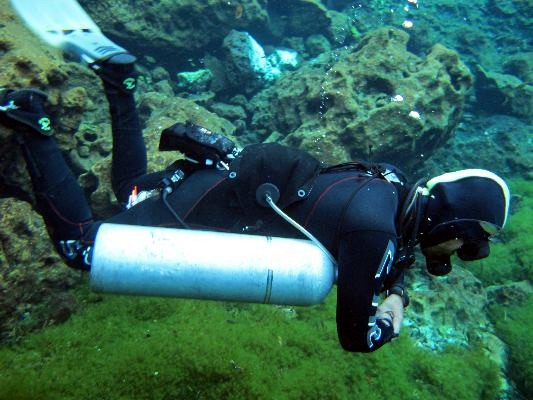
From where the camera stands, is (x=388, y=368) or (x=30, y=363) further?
(x=388, y=368)

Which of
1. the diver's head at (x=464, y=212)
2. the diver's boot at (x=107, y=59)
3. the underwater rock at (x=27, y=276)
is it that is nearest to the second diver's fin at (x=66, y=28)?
the diver's boot at (x=107, y=59)

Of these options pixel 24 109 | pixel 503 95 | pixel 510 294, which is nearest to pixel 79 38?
pixel 24 109

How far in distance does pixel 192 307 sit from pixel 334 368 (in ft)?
5.68

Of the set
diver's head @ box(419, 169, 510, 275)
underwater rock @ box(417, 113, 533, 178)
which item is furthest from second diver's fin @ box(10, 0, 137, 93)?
underwater rock @ box(417, 113, 533, 178)

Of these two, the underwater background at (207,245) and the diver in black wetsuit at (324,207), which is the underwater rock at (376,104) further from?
the diver in black wetsuit at (324,207)

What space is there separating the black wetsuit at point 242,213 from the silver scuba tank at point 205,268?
24 cm

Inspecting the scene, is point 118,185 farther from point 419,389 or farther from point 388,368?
point 419,389

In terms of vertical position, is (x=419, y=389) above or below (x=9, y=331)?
below

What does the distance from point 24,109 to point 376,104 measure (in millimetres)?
6021

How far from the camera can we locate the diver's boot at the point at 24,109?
→ 3219 millimetres

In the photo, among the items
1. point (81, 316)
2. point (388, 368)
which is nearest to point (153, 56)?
point (81, 316)

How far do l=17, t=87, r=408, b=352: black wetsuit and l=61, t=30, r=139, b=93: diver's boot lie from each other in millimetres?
140

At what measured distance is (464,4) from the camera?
18.5m

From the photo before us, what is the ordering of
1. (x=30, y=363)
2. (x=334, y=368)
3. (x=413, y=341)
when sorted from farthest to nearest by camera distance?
(x=413, y=341) < (x=334, y=368) < (x=30, y=363)
